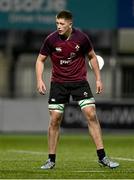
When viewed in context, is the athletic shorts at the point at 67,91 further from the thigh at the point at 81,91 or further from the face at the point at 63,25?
the face at the point at 63,25

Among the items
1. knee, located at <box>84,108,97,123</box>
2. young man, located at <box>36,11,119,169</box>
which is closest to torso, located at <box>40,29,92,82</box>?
young man, located at <box>36,11,119,169</box>

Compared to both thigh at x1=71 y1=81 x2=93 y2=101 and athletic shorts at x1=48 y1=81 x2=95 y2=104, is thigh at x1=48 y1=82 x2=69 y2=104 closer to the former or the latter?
athletic shorts at x1=48 y1=81 x2=95 y2=104

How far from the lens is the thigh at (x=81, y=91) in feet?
43.3

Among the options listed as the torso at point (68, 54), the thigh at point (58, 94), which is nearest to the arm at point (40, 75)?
the torso at point (68, 54)

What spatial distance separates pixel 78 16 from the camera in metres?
29.3

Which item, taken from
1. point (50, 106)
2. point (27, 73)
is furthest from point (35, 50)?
point (50, 106)

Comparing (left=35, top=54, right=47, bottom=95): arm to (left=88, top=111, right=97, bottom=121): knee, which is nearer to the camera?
(left=35, top=54, right=47, bottom=95): arm

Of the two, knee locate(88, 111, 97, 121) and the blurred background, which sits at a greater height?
knee locate(88, 111, 97, 121)

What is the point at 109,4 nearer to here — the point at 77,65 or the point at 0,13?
the point at 0,13

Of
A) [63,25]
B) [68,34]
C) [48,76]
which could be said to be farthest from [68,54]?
[48,76]

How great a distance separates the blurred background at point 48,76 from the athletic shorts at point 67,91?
51.7 ft

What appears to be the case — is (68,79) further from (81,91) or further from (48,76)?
(48,76)

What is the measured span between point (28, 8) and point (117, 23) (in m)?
2.94

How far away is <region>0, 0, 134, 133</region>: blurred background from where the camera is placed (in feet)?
95.1
